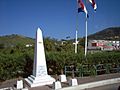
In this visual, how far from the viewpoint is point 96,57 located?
19984 mm

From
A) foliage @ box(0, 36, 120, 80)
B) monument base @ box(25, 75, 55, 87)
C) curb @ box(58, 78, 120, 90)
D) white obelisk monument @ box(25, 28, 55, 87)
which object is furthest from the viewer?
foliage @ box(0, 36, 120, 80)

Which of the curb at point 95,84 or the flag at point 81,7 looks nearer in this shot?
the curb at point 95,84

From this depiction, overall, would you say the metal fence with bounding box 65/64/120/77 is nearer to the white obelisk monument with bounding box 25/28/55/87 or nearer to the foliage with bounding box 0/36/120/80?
the foliage with bounding box 0/36/120/80

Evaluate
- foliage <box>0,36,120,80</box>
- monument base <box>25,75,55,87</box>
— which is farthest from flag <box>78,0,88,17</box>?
monument base <box>25,75,55,87</box>

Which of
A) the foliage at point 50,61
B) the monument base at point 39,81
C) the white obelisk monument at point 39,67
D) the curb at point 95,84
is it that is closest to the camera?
the curb at point 95,84

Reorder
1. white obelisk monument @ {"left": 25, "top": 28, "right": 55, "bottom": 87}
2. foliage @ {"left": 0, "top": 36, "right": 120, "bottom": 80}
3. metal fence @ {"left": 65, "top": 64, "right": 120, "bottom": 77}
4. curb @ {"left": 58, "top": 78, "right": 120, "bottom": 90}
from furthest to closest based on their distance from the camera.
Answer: metal fence @ {"left": 65, "top": 64, "right": 120, "bottom": 77}
foliage @ {"left": 0, "top": 36, "right": 120, "bottom": 80}
white obelisk monument @ {"left": 25, "top": 28, "right": 55, "bottom": 87}
curb @ {"left": 58, "top": 78, "right": 120, "bottom": 90}

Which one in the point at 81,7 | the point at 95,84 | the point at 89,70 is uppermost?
the point at 81,7

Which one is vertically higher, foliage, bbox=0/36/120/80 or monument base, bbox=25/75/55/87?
foliage, bbox=0/36/120/80

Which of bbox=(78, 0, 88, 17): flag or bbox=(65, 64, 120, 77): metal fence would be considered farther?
bbox=(78, 0, 88, 17): flag

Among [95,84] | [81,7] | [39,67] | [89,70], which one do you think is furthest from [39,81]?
[81,7]

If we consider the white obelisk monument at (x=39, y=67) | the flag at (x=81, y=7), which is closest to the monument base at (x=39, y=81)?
the white obelisk monument at (x=39, y=67)

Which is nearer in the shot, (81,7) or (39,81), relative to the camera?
(39,81)

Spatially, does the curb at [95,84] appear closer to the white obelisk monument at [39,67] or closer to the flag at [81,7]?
the white obelisk monument at [39,67]

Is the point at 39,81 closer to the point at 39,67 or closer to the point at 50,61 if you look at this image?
the point at 39,67
